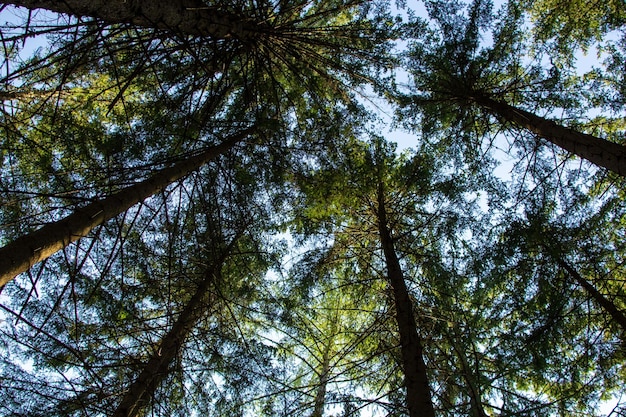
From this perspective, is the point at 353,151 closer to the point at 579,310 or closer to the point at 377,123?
the point at 377,123

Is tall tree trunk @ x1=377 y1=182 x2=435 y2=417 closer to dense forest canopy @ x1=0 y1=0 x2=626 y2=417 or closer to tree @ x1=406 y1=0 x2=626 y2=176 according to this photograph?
dense forest canopy @ x1=0 y1=0 x2=626 y2=417

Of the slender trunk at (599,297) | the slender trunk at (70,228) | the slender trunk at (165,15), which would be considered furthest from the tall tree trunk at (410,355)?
the slender trunk at (165,15)

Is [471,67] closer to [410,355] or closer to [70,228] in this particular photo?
[410,355]

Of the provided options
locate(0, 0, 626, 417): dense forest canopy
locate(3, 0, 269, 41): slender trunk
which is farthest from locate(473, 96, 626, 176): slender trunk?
locate(3, 0, 269, 41): slender trunk

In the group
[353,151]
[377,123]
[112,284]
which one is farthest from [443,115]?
[112,284]

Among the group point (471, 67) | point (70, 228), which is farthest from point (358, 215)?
point (70, 228)

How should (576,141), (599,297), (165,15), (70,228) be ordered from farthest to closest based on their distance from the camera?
(599,297) → (576,141) → (165,15) → (70,228)

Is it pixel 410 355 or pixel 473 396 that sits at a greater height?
pixel 410 355

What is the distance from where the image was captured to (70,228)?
2.98m

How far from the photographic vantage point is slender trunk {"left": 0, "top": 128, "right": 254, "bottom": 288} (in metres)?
2.48

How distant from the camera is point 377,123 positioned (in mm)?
7012

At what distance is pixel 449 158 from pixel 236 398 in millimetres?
5587

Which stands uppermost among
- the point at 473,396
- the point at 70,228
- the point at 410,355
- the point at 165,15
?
A: the point at 165,15

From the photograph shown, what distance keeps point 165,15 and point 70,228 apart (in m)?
2.05
